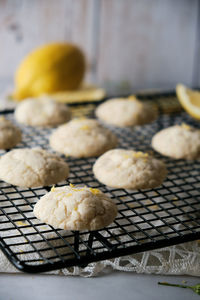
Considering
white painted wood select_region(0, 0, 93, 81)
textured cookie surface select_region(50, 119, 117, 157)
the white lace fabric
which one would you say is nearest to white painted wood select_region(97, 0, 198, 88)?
white painted wood select_region(0, 0, 93, 81)

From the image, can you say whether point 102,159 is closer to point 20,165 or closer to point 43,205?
point 20,165

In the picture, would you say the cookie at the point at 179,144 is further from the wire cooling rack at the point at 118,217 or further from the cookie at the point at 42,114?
the cookie at the point at 42,114

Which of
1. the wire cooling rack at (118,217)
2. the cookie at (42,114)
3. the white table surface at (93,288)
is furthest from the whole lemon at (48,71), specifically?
the white table surface at (93,288)

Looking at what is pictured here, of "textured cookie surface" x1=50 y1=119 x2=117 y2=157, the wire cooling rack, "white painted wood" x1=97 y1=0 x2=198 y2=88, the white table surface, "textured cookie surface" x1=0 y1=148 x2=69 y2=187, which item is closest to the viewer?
the wire cooling rack

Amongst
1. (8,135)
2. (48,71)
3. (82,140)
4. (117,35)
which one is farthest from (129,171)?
(117,35)

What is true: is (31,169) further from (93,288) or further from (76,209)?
(93,288)

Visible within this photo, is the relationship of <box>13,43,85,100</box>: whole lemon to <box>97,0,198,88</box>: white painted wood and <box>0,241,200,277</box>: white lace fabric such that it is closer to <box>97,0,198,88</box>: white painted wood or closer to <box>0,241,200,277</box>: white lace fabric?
<box>97,0,198,88</box>: white painted wood

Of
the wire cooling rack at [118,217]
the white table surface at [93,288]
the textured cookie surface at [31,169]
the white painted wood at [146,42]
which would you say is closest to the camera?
the wire cooling rack at [118,217]

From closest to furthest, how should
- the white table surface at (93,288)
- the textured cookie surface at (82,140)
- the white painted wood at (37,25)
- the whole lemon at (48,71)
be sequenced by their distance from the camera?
the white table surface at (93,288) → the textured cookie surface at (82,140) → the whole lemon at (48,71) → the white painted wood at (37,25)
